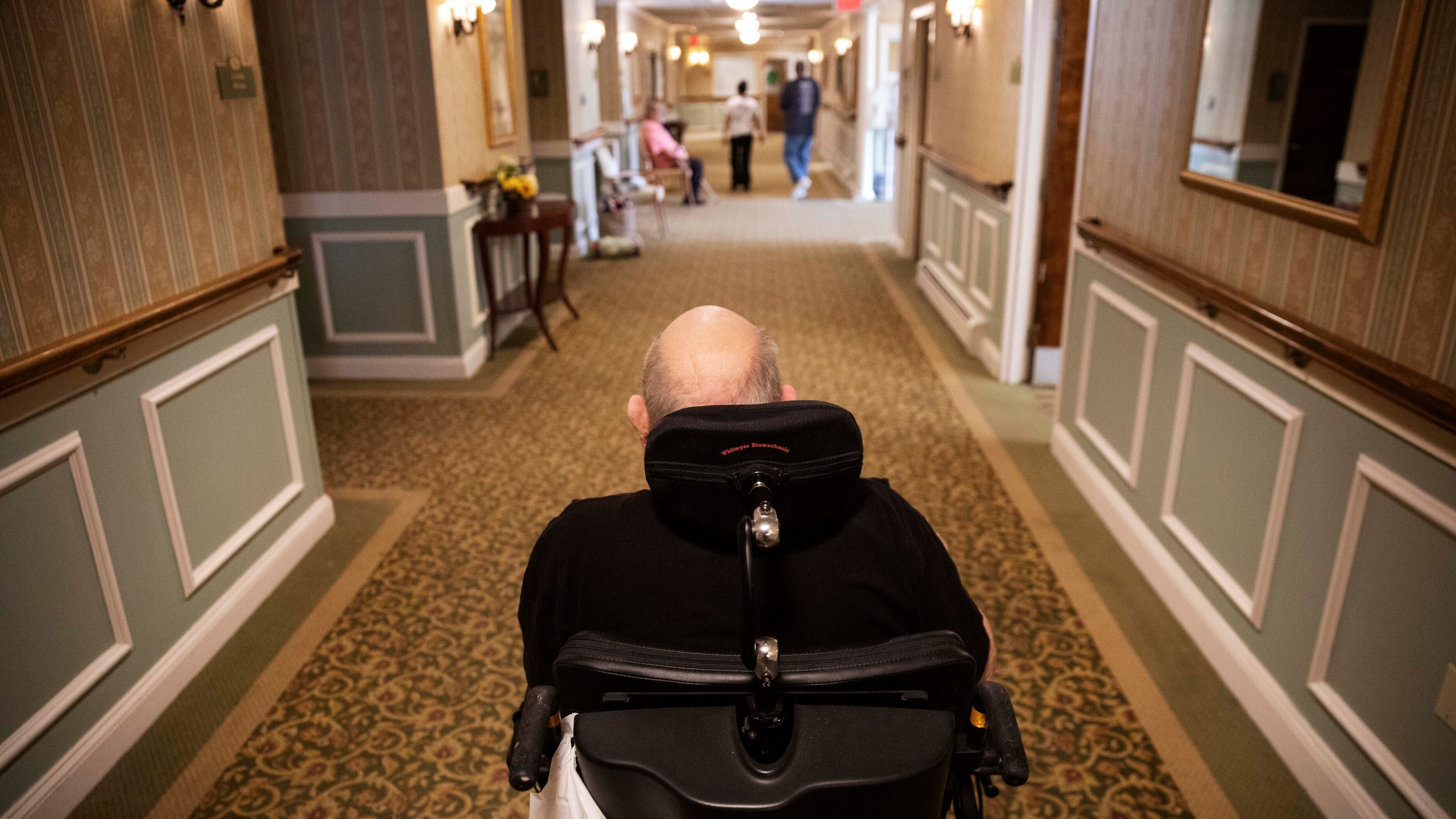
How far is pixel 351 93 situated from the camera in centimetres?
435

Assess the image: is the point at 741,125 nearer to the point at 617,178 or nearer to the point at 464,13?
the point at 617,178

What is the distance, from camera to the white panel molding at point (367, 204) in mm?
4512

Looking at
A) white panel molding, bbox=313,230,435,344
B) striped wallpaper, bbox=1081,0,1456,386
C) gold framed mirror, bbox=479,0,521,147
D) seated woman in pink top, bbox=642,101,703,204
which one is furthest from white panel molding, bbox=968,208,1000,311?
seated woman in pink top, bbox=642,101,703,204

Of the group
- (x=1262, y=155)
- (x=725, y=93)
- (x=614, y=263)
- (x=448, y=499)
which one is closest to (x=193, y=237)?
(x=448, y=499)

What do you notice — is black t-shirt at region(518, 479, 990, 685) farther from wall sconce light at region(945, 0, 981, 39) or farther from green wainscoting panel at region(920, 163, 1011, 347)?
wall sconce light at region(945, 0, 981, 39)

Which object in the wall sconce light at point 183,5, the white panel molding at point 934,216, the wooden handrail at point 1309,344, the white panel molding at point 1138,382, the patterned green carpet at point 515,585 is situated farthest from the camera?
the white panel molding at point 934,216

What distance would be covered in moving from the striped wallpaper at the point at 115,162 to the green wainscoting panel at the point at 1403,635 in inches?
102

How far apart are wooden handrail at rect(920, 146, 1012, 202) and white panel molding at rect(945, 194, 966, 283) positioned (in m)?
0.16

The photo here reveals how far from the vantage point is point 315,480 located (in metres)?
3.16

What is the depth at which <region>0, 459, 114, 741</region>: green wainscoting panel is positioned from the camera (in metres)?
1.83

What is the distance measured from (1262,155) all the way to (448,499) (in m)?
2.74

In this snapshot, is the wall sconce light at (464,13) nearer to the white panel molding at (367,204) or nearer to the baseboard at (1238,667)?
the white panel molding at (367,204)

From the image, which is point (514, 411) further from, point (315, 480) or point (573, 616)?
point (573, 616)

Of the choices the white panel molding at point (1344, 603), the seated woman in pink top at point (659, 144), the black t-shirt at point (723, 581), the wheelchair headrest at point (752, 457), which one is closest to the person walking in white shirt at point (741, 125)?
the seated woman in pink top at point (659, 144)
